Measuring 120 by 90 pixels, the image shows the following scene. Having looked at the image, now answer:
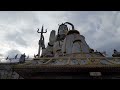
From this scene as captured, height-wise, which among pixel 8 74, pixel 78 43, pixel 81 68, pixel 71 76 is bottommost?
pixel 8 74

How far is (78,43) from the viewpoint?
15.9 meters
